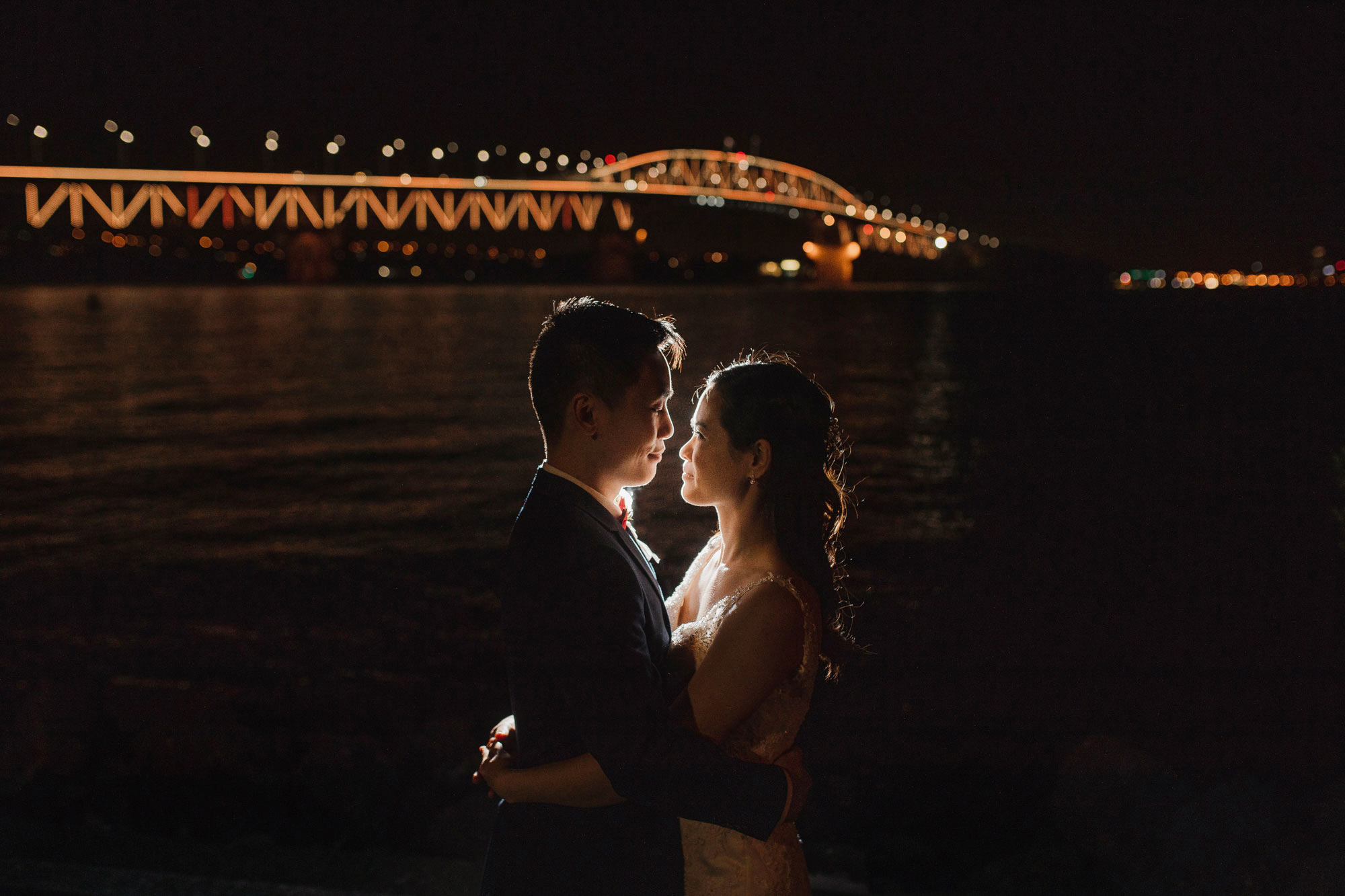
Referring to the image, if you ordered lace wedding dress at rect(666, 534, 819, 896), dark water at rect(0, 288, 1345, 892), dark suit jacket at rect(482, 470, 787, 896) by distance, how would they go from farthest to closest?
1. dark water at rect(0, 288, 1345, 892)
2. lace wedding dress at rect(666, 534, 819, 896)
3. dark suit jacket at rect(482, 470, 787, 896)

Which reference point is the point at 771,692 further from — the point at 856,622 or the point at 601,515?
the point at 856,622

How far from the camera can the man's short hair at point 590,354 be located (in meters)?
1.61

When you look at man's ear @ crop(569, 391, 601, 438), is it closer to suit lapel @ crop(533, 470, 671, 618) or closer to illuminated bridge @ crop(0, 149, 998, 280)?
suit lapel @ crop(533, 470, 671, 618)

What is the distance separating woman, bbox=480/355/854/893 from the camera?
161cm

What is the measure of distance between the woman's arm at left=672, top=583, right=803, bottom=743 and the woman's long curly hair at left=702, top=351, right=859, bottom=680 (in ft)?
0.34

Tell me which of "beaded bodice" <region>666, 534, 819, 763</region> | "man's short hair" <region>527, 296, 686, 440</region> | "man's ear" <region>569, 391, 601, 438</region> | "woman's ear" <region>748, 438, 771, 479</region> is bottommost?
"beaded bodice" <region>666, 534, 819, 763</region>

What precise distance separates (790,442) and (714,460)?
125mm

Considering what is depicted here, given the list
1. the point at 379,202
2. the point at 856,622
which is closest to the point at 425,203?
the point at 379,202

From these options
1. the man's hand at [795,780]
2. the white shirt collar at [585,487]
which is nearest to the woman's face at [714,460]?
the white shirt collar at [585,487]

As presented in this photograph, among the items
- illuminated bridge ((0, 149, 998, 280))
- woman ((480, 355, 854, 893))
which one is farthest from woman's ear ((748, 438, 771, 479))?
illuminated bridge ((0, 149, 998, 280))

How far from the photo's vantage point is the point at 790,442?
1.71 m

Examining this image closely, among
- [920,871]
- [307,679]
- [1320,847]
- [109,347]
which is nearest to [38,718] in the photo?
[307,679]

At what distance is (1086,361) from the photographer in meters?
50.1

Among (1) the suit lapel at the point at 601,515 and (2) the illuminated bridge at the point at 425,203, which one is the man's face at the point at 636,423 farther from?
(2) the illuminated bridge at the point at 425,203
